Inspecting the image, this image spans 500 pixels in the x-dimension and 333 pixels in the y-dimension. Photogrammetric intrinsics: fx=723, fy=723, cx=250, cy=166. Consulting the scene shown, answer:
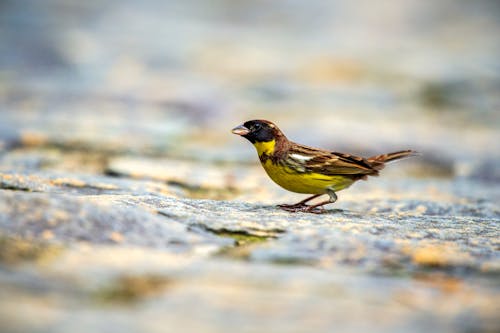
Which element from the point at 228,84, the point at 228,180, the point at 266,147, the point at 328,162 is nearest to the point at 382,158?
the point at 328,162

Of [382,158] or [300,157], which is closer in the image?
[300,157]

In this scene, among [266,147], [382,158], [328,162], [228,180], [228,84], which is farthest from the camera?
[228,84]

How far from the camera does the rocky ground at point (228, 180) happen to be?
8.40ft

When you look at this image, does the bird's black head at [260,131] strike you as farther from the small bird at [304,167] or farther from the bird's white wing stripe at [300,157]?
the bird's white wing stripe at [300,157]

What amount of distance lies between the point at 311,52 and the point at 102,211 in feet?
41.3

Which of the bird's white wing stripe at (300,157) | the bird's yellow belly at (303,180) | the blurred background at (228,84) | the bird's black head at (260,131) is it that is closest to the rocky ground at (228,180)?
the blurred background at (228,84)

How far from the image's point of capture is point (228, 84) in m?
12.7

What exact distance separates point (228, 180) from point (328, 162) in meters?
1.85

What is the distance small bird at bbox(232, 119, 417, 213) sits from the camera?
201 inches

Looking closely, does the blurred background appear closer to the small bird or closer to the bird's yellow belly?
the small bird

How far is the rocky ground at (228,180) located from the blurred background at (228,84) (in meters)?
0.06

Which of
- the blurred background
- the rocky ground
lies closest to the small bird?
the rocky ground

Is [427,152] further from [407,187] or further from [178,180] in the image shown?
[178,180]

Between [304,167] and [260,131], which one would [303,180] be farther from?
[260,131]
